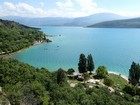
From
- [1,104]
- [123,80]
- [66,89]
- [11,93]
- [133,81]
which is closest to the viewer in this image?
[1,104]

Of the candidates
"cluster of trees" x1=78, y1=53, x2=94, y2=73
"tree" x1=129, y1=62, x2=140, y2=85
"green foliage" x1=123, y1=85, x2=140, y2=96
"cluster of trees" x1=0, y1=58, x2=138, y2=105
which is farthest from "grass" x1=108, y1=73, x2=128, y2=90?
"cluster of trees" x1=0, y1=58, x2=138, y2=105

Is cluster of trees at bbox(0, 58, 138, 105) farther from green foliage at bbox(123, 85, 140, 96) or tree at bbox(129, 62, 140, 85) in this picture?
tree at bbox(129, 62, 140, 85)

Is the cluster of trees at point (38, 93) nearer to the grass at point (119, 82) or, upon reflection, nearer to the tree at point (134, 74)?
the grass at point (119, 82)

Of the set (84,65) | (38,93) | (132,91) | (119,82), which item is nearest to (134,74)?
(119,82)

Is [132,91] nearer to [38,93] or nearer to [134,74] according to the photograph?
[134,74]

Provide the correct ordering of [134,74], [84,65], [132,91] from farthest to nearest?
[84,65] < [134,74] < [132,91]

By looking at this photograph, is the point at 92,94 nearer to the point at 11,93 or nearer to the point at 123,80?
the point at 11,93

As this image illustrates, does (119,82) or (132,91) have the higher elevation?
(132,91)

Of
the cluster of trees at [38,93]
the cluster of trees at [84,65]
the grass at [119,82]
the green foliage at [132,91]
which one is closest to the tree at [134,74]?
the grass at [119,82]

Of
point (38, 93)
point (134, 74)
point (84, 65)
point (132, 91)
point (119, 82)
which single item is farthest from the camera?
point (84, 65)

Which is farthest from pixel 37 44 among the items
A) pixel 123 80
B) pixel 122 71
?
pixel 123 80

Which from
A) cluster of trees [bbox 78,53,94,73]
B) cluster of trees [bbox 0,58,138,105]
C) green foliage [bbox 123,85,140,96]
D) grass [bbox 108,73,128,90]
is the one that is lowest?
grass [bbox 108,73,128,90]
